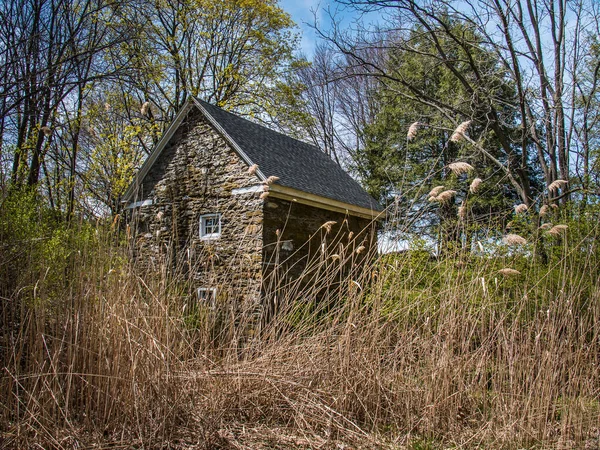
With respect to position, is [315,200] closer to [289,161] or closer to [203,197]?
[289,161]

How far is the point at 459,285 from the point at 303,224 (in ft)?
20.1

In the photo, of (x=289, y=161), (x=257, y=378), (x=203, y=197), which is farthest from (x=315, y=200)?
(x=257, y=378)

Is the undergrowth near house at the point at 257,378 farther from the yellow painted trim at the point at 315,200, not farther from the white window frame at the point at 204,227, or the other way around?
the white window frame at the point at 204,227

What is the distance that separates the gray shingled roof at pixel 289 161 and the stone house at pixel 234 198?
0.14ft

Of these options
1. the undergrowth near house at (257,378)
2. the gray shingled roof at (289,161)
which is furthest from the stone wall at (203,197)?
the undergrowth near house at (257,378)

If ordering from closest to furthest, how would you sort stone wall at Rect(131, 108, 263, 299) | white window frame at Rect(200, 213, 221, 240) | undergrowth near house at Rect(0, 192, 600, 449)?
1. undergrowth near house at Rect(0, 192, 600, 449)
2. stone wall at Rect(131, 108, 263, 299)
3. white window frame at Rect(200, 213, 221, 240)

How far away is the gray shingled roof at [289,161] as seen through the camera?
9586 mm

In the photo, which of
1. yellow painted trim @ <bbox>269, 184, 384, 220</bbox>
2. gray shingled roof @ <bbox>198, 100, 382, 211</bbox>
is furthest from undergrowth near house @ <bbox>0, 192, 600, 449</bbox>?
gray shingled roof @ <bbox>198, 100, 382, 211</bbox>

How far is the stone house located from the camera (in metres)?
8.70

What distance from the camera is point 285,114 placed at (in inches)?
632

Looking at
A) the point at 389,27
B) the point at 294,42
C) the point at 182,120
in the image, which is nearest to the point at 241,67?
the point at 294,42

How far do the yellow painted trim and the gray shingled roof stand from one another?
0.10 m

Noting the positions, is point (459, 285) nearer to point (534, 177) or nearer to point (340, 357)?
point (340, 357)

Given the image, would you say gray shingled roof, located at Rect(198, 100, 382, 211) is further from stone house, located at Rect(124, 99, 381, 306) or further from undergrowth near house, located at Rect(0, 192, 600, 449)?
undergrowth near house, located at Rect(0, 192, 600, 449)
